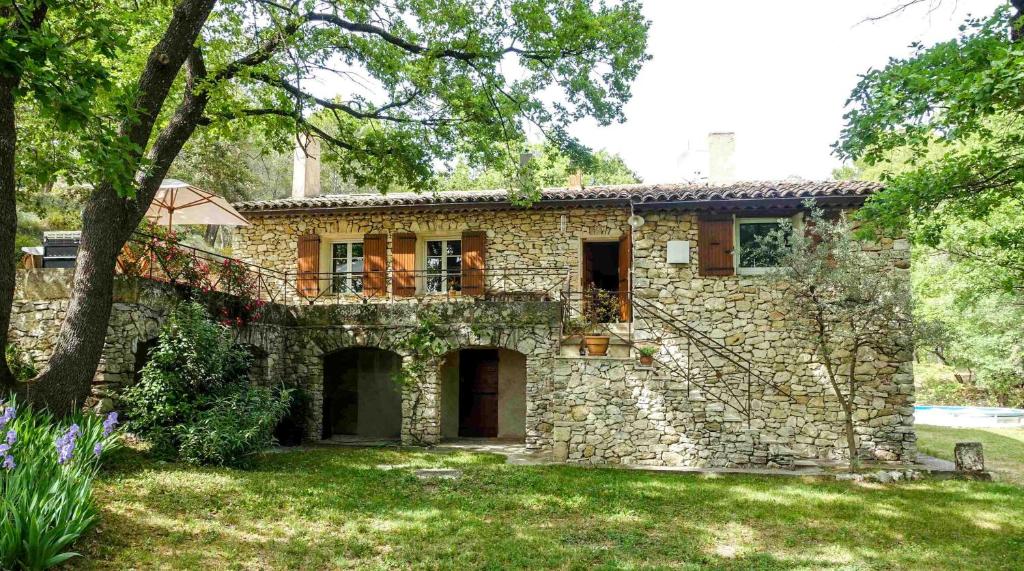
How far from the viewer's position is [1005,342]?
773 inches

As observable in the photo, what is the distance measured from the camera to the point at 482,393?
14.7 metres

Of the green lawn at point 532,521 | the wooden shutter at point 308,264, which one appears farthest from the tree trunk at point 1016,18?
the wooden shutter at point 308,264

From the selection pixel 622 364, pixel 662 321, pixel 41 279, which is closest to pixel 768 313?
pixel 662 321

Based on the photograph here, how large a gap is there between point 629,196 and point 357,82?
5.33 m

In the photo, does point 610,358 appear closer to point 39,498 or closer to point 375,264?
point 375,264

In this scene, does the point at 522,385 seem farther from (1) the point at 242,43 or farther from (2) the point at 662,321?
(1) the point at 242,43

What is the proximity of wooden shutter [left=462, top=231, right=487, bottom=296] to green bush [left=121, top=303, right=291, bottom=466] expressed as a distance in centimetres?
518

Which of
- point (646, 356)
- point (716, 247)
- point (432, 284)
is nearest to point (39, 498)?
point (646, 356)

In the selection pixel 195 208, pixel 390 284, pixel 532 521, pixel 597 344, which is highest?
pixel 195 208

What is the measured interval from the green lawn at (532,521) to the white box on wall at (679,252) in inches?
166

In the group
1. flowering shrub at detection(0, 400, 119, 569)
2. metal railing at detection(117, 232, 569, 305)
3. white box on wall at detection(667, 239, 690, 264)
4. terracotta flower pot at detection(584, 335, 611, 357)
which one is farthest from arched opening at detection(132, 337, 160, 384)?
white box on wall at detection(667, 239, 690, 264)

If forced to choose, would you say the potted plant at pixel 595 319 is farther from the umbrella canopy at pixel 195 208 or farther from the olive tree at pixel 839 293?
the umbrella canopy at pixel 195 208

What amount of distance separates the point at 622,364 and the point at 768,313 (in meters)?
3.22

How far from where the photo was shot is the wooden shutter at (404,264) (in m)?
14.1
